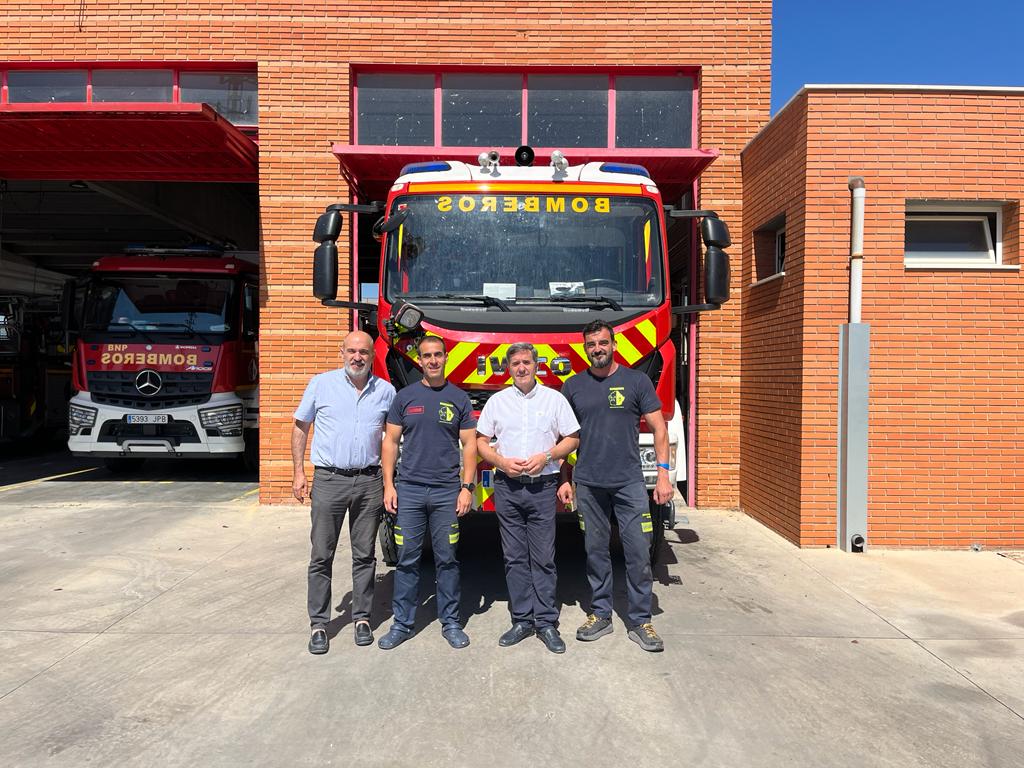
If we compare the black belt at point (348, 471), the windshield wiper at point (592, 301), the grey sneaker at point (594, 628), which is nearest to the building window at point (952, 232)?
the windshield wiper at point (592, 301)

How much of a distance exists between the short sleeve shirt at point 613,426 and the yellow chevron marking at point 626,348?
1.68ft

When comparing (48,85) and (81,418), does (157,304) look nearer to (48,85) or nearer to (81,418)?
(81,418)

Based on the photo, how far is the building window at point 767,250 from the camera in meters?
7.67

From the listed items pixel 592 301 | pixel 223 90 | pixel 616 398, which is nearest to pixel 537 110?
pixel 223 90

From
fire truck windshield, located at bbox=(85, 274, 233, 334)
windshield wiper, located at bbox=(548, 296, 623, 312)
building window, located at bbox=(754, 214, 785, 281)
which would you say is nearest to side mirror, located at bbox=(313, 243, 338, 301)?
windshield wiper, located at bbox=(548, 296, 623, 312)

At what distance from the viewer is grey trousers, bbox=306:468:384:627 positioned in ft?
13.3

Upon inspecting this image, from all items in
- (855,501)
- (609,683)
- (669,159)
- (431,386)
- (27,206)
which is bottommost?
(609,683)

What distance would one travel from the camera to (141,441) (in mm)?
9398

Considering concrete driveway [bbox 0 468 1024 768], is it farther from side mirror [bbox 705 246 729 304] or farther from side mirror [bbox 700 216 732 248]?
side mirror [bbox 700 216 732 248]

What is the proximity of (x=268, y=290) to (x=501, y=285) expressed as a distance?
4.49 meters

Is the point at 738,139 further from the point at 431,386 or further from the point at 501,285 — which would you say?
the point at 431,386

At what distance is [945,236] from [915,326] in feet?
3.38

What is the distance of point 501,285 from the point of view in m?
4.96

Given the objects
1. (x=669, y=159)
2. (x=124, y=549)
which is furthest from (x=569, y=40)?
(x=124, y=549)
